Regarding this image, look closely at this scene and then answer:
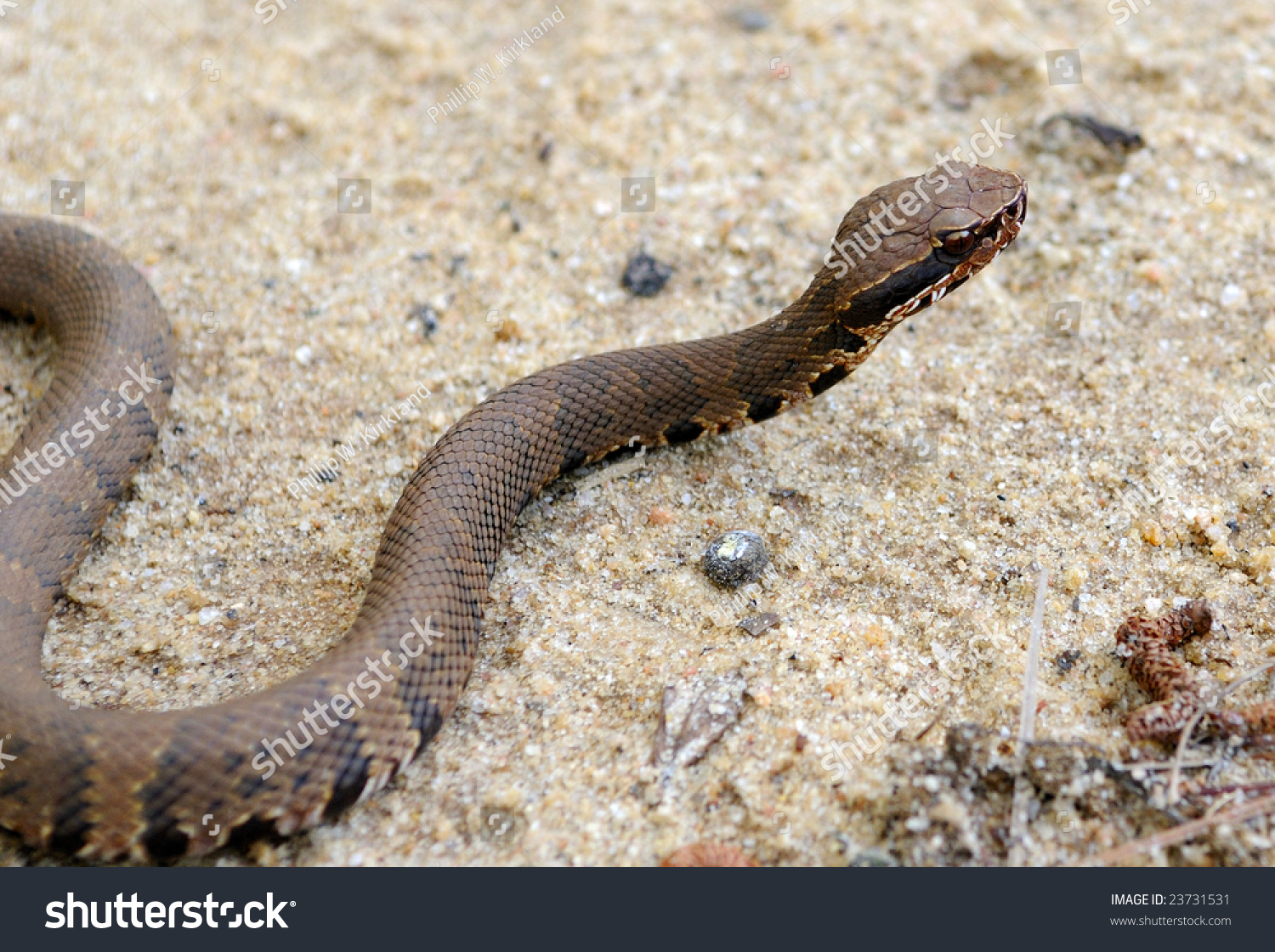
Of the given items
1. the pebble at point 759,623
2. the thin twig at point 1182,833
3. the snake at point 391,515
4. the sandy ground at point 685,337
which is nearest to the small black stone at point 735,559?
the sandy ground at point 685,337

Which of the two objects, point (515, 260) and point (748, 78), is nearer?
point (515, 260)

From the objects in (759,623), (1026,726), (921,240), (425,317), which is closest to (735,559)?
(759,623)

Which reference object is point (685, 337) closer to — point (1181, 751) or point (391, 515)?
point (391, 515)

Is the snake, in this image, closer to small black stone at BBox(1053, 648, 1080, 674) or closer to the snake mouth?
the snake mouth

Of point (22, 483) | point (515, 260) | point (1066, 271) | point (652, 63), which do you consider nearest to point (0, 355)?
point (22, 483)

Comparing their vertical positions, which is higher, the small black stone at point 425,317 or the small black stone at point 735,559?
the small black stone at point 425,317

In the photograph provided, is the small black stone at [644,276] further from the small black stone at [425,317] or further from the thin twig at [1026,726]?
the thin twig at [1026,726]

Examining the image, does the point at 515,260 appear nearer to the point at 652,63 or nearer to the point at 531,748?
the point at 652,63
